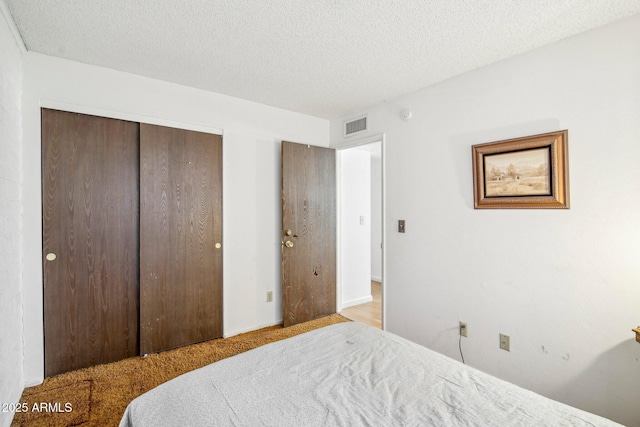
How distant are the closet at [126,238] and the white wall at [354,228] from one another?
5.67ft

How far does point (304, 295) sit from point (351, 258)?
40.5 inches

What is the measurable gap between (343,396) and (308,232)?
238 centimetres

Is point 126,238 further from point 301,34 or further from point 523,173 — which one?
point 523,173

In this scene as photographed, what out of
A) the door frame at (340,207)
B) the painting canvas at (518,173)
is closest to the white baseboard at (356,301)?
the door frame at (340,207)

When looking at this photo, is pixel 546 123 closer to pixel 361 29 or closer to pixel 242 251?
pixel 361 29

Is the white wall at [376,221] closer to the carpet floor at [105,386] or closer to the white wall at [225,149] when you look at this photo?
the white wall at [225,149]

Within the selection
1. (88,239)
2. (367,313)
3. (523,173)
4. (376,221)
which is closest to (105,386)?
(88,239)

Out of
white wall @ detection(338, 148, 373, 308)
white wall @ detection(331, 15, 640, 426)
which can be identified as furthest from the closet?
white wall @ detection(331, 15, 640, 426)

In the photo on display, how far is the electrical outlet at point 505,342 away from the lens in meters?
2.16

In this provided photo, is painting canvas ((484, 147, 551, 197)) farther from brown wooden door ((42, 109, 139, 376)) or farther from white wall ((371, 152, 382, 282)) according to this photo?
white wall ((371, 152, 382, 282))

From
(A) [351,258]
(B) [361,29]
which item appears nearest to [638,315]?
(B) [361,29]

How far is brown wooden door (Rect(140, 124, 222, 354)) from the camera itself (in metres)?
2.55

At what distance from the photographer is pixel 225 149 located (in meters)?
2.96

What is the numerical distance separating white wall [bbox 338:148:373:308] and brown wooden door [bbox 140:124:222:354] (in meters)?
1.68
